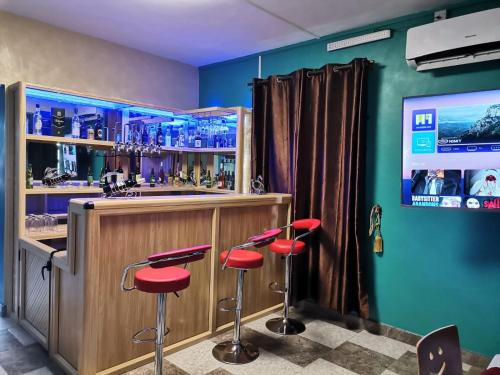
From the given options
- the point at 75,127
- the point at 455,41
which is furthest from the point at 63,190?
the point at 455,41

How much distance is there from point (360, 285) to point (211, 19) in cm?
265

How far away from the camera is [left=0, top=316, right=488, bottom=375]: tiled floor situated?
101 inches

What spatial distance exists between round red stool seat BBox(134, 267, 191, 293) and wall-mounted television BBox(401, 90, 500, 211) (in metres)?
1.77

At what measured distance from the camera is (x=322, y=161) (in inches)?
136

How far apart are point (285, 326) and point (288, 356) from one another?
433mm

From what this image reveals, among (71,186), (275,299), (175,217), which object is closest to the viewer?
(175,217)

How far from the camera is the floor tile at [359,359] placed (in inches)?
104

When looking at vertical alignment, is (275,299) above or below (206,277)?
below

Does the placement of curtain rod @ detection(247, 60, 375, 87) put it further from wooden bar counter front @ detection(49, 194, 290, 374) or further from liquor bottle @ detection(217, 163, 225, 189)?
wooden bar counter front @ detection(49, 194, 290, 374)

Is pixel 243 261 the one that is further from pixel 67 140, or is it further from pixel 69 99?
pixel 69 99

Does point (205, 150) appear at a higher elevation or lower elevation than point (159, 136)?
lower

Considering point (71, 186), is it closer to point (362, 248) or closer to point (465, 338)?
point (362, 248)

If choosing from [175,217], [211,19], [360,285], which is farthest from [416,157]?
[211,19]

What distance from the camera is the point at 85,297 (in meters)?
2.26
